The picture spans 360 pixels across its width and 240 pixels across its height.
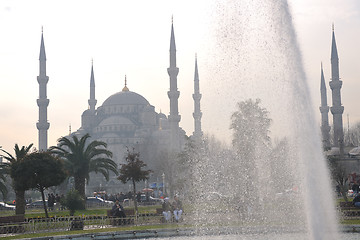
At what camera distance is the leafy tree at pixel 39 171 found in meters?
20.5

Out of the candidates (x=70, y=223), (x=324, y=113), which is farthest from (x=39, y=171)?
(x=324, y=113)

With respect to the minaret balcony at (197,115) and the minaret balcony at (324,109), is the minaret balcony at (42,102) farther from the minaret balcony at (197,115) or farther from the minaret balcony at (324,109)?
the minaret balcony at (324,109)

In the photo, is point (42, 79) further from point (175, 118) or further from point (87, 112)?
point (87, 112)

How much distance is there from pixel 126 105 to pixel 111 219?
78.3 meters

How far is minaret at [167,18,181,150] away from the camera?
202 feet

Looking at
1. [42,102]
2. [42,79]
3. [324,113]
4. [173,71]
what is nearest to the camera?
[173,71]

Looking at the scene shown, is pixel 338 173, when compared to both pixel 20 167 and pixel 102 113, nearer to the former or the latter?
pixel 20 167

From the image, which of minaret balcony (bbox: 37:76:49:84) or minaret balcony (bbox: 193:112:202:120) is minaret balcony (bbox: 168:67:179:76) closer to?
minaret balcony (bbox: 193:112:202:120)

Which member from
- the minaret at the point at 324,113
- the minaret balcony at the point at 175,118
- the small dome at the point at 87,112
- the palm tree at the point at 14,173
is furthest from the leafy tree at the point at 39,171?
the small dome at the point at 87,112

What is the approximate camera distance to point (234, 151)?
21.8m

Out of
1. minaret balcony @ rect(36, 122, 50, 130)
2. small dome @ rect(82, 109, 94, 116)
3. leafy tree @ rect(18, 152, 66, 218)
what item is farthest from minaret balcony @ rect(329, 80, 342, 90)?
leafy tree @ rect(18, 152, 66, 218)

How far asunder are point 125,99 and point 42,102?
30349 mm

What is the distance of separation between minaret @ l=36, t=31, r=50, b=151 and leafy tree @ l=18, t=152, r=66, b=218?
45.5m

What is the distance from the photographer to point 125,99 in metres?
95.6
